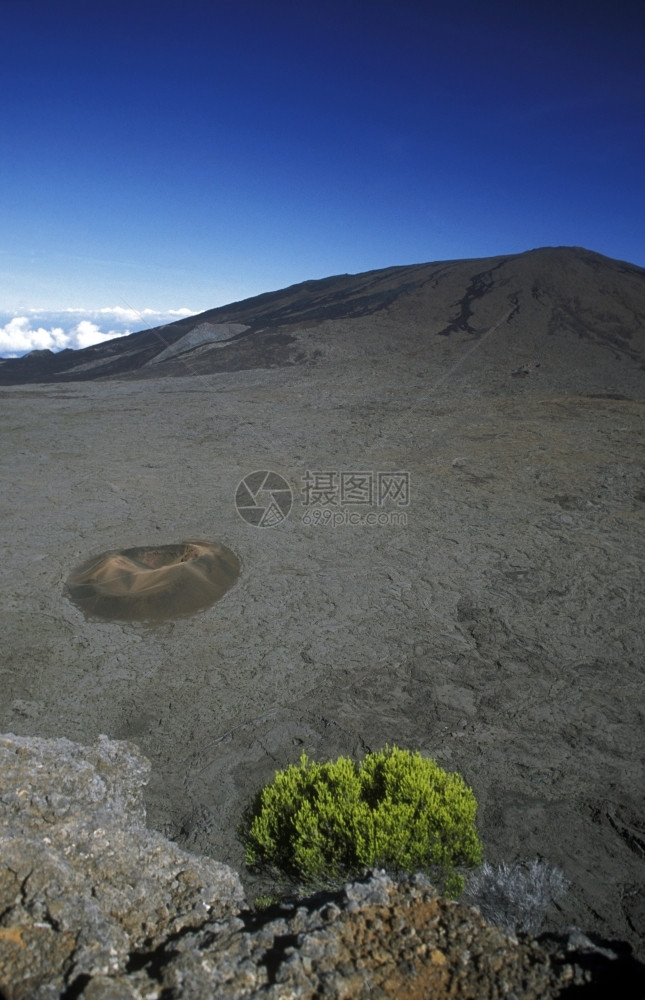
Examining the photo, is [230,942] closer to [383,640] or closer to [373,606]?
[383,640]

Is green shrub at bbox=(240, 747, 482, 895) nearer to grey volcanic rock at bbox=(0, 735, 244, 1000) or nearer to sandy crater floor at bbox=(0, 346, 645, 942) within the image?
grey volcanic rock at bbox=(0, 735, 244, 1000)

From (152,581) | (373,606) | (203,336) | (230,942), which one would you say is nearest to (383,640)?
(373,606)

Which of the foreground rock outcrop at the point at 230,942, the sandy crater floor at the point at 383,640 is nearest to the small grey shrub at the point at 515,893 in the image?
the sandy crater floor at the point at 383,640

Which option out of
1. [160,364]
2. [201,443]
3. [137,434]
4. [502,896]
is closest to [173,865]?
[502,896]

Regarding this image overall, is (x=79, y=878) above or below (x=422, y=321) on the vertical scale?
below

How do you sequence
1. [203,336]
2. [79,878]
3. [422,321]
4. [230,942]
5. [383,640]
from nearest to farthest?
[230,942] → [79,878] → [383,640] → [422,321] → [203,336]

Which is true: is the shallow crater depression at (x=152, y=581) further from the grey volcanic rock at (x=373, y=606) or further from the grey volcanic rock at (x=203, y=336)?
the grey volcanic rock at (x=203, y=336)
